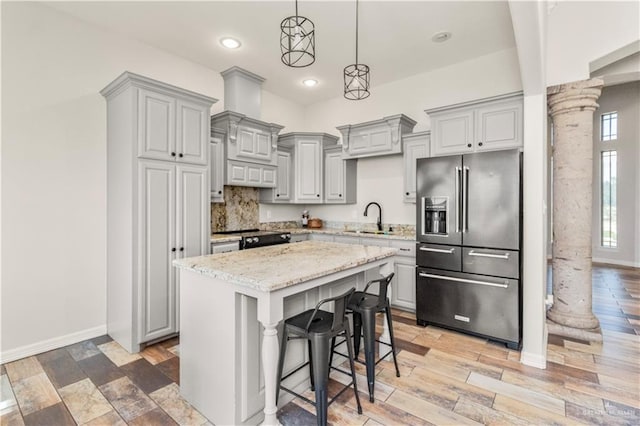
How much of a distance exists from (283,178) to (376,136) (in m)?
1.43

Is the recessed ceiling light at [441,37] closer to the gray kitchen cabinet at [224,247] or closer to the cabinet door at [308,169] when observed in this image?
the cabinet door at [308,169]

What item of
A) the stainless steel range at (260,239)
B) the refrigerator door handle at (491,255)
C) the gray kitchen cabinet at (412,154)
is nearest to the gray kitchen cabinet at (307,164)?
the stainless steel range at (260,239)

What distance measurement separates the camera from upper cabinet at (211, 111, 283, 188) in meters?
3.81

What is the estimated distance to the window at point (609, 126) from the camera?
6434mm

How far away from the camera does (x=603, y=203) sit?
6.64m

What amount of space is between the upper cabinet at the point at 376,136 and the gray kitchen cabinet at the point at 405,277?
4.07 feet

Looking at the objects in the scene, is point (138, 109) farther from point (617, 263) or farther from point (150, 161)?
point (617, 263)

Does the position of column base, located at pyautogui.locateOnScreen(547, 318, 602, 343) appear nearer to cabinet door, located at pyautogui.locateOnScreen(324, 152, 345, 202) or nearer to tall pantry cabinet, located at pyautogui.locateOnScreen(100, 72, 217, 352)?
cabinet door, located at pyautogui.locateOnScreen(324, 152, 345, 202)

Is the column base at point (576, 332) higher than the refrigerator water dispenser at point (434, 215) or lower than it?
lower

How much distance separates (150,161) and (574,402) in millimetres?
3658

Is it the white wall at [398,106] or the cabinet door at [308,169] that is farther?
the cabinet door at [308,169]

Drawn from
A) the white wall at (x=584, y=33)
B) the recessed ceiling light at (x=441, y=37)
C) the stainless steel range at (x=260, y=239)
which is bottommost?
the stainless steel range at (x=260, y=239)

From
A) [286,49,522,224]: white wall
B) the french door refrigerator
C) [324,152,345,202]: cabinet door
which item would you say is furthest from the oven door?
[324,152,345,202]: cabinet door

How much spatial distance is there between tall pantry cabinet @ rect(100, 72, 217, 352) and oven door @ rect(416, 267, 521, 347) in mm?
2333
